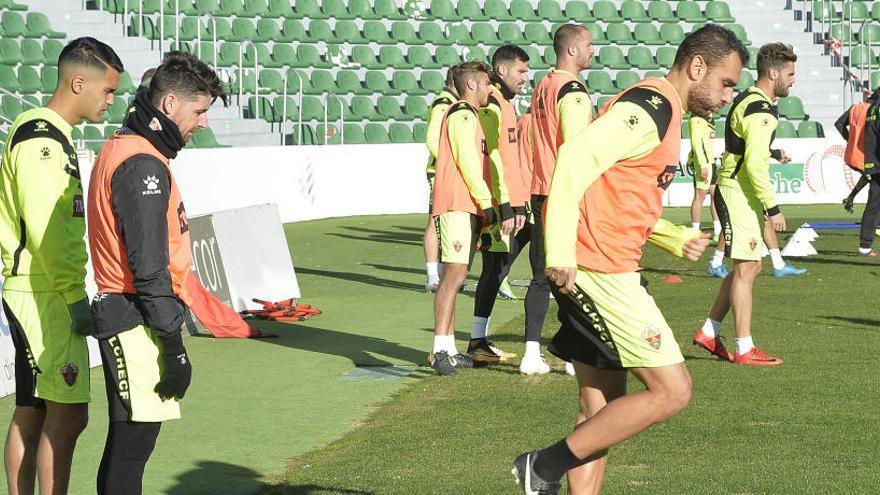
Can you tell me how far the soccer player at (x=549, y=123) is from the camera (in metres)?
8.22

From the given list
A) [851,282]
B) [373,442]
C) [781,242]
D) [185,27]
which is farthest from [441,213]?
[185,27]

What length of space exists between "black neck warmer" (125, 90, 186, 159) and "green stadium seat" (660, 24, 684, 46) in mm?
29508

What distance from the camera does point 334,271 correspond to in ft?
54.0

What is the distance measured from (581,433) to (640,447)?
2157 millimetres

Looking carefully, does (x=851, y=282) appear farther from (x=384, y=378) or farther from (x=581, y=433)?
(x=581, y=433)

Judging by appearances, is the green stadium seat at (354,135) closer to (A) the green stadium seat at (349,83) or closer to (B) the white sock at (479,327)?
(A) the green stadium seat at (349,83)

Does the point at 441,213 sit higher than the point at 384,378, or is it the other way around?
the point at 441,213

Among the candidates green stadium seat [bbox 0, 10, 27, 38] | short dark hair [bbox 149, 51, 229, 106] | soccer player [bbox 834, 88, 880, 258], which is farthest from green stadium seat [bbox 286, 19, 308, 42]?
→ short dark hair [bbox 149, 51, 229, 106]

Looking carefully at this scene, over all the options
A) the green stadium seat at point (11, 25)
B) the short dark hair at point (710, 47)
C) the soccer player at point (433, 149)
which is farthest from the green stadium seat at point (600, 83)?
the short dark hair at point (710, 47)

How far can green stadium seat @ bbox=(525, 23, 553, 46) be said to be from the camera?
3159 cm

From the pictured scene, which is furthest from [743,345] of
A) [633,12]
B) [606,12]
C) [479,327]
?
[633,12]

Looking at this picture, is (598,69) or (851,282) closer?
(851,282)

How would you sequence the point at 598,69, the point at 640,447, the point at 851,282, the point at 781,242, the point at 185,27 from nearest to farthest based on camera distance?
1. the point at 640,447
2. the point at 851,282
3. the point at 781,242
4. the point at 185,27
5. the point at 598,69

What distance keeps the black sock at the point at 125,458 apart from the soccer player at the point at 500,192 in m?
5.06
